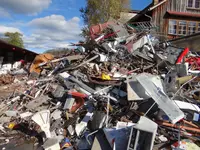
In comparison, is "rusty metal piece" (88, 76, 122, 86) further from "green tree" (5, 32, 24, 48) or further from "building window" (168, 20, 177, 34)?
"green tree" (5, 32, 24, 48)

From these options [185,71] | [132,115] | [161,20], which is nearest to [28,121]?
[132,115]

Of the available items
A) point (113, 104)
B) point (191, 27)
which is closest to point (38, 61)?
point (113, 104)

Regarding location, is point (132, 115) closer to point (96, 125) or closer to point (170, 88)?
point (96, 125)

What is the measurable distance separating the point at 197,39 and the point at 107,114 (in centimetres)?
714

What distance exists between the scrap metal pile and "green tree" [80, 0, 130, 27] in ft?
40.5

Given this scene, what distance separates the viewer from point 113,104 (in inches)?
196

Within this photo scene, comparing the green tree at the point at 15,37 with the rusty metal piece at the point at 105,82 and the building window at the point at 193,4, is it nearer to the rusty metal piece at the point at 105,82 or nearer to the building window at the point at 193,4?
the building window at the point at 193,4

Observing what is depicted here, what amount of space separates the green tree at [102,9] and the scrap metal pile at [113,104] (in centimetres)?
1235

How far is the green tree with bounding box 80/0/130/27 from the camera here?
19281mm

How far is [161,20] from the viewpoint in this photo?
15.7 metres

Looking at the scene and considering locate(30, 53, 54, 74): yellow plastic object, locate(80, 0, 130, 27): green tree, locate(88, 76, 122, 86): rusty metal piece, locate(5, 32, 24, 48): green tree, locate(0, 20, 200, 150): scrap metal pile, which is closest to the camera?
locate(0, 20, 200, 150): scrap metal pile

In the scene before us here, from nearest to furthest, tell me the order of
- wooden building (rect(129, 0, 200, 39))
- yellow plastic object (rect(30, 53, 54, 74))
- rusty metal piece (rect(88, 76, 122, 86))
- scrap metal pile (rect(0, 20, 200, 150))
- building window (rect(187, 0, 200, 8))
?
scrap metal pile (rect(0, 20, 200, 150)) → rusty metal piece (rect(88, 76, 122, 86)) → yellow plastic object (rect(30, 53, 54, 74)) → wooden building (rect(129, 0, 200, 39)) → building window (rect(187, 0, 200, 8))

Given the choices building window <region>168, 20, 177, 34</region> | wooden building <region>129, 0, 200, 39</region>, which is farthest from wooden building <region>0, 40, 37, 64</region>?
building window <region>168, 20, 177, 34</region>

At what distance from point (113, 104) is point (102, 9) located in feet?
52.9
